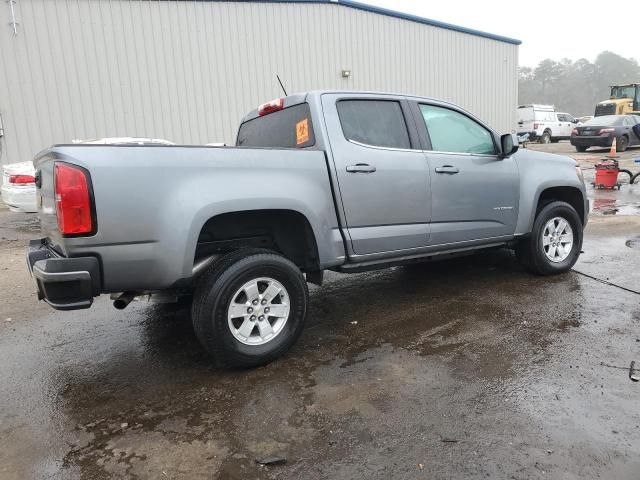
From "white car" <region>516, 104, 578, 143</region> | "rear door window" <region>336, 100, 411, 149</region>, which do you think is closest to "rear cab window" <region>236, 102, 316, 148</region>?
"rear door window" <region>336, 100, 411, 149</region>

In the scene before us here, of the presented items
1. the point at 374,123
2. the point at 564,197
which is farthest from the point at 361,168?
the point at 564,197

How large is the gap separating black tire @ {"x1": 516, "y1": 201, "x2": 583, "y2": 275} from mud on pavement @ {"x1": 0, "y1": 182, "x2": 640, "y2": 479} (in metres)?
0.29

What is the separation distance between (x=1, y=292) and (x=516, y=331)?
5365mm

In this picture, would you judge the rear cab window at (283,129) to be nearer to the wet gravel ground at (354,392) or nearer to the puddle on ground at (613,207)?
the wet gravel ground at (354,392)

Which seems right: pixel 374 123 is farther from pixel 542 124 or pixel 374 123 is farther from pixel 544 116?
pixel 544 116

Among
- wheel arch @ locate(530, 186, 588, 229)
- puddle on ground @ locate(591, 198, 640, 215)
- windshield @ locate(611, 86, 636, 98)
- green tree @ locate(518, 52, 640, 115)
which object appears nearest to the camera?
wheel arch @ locate(530, 186, 588, 229)

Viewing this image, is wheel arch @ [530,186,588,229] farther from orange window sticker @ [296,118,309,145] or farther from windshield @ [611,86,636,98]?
windshield @ [611,86,636,98]

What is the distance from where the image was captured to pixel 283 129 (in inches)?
164

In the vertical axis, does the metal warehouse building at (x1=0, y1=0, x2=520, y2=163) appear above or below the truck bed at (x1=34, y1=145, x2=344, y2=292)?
above

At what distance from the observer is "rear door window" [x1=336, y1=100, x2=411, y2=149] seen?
12.9ft

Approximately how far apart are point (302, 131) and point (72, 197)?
181 centimetres

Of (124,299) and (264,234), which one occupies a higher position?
(264,234)

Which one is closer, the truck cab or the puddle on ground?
the puddle on ground

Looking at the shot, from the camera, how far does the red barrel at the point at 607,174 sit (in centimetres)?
1130
